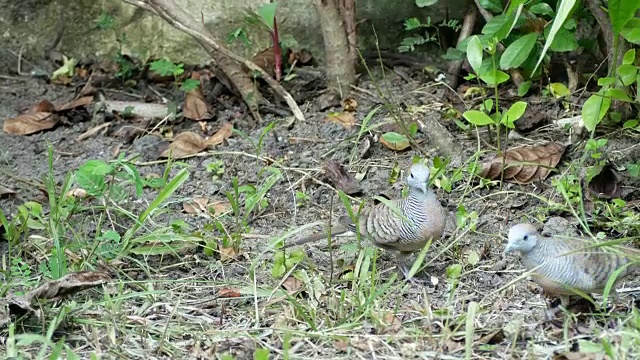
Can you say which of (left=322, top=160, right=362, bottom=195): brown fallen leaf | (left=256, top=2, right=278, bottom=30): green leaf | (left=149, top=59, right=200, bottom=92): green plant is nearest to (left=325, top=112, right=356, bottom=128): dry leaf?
(left=322, top=160, right=362, bottom=195): brown fallen leaf

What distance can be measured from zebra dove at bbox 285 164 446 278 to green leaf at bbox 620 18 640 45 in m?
1.04

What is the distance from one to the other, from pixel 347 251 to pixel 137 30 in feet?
8.77

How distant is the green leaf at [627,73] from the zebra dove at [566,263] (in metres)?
1.05

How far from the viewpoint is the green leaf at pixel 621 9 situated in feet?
11.9

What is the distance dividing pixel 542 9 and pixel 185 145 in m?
2.04

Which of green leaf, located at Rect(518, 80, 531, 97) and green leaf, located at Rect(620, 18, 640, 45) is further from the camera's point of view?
green leaf, located at Rect(518, 80, 531, 97)

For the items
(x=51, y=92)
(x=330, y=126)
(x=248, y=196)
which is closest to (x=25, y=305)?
(x=248, y=196)

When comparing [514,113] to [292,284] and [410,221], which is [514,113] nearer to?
[410,221]

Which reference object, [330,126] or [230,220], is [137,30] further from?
[230,220]

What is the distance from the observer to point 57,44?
6375 millimetres

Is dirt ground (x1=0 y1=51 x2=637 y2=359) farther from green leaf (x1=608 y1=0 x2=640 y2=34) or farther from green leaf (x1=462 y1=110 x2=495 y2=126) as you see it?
green leaf (x1=608 y1=0 x2=640 y2=34)

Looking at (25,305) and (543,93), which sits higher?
(25,305)

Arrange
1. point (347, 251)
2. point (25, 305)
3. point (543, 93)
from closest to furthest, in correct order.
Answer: point (25, 305)
point (347, 251)
point (543, 93)

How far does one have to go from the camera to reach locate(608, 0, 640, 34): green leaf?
3.63 m
